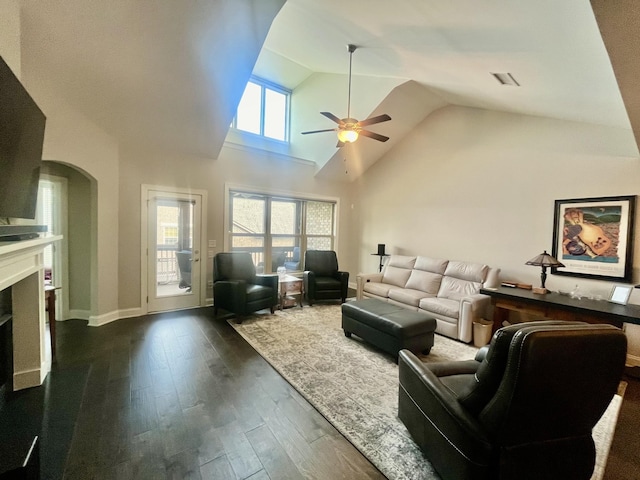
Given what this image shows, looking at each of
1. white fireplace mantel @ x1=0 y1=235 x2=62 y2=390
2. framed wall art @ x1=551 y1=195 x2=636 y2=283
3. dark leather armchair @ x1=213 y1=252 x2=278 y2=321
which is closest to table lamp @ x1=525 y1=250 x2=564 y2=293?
framed wall art @ x1=551 y1=195 x2=636 y2=283

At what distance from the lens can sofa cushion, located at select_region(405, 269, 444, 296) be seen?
4492 mm

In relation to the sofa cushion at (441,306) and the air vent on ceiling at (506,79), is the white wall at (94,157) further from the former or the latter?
the sofa cushion at (441,306)

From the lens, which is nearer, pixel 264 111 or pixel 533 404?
pixel 533 404

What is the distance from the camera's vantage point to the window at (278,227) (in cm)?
522

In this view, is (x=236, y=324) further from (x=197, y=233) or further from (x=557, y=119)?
(x=557, y=119)

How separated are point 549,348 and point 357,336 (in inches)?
100

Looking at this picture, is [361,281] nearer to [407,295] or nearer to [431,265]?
[407,295]

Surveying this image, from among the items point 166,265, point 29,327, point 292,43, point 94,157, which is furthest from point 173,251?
point 292,43

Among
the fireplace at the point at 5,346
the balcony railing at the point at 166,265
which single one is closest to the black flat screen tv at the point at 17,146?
the fireplace at the point at 5,346

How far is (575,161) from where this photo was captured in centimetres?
346

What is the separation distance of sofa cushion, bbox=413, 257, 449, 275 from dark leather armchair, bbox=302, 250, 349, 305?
4.45 feet

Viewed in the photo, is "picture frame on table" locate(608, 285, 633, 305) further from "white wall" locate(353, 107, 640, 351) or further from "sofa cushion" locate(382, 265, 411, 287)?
"sofa cushion" locate(382, 265, 411, 287)

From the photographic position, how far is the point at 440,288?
174 inches

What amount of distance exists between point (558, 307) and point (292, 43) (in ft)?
16.6
